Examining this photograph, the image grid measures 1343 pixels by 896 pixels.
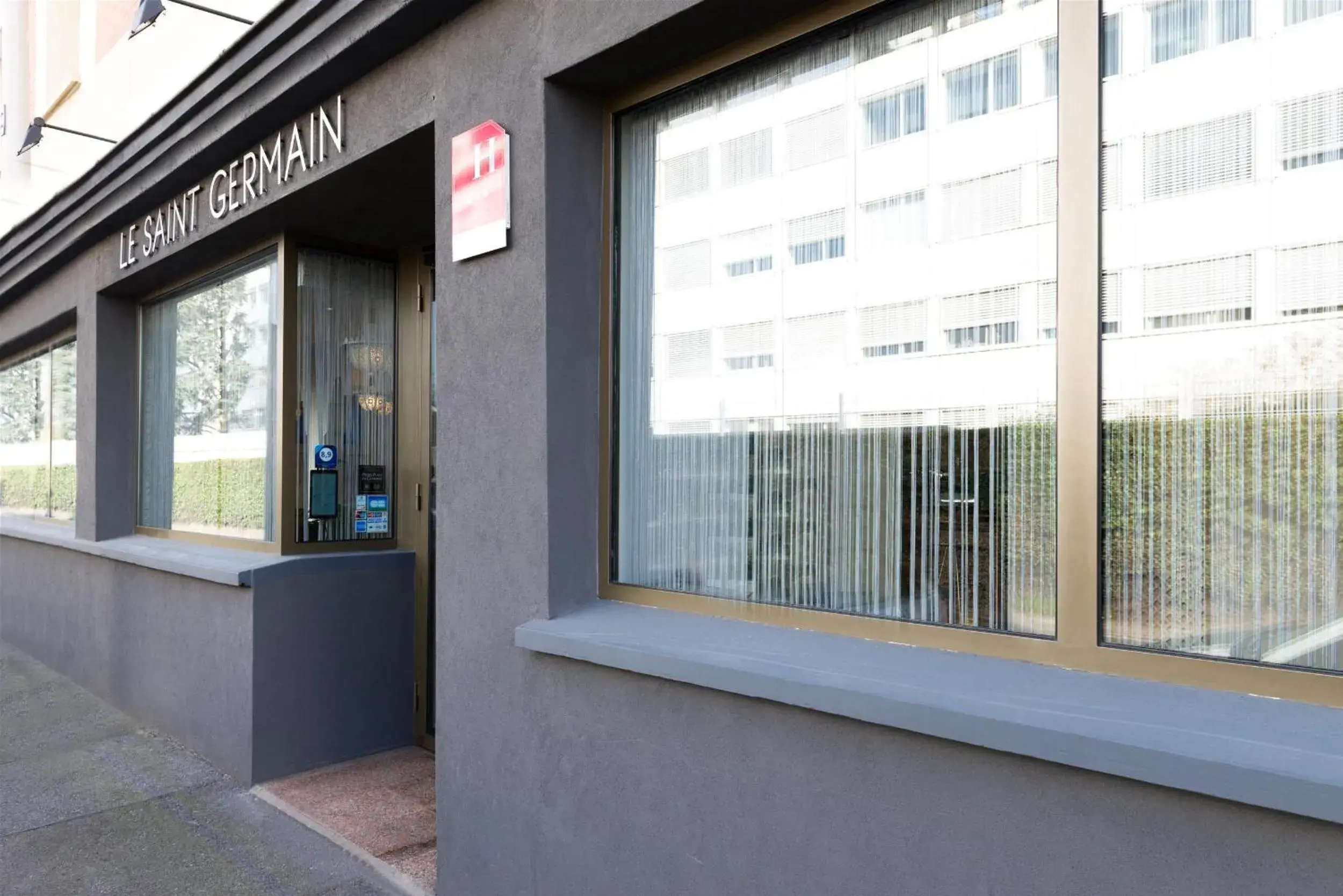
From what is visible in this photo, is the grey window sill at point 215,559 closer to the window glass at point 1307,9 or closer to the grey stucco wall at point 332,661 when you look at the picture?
the grey stucco wall at point 332,661

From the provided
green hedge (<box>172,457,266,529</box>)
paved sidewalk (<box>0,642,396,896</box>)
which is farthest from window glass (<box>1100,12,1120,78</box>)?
green hedge (<box>172,457,266,529</box>)

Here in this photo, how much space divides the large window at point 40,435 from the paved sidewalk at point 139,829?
3.19m

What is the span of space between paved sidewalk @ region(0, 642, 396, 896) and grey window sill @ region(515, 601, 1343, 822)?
204cm

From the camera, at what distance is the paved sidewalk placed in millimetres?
3865

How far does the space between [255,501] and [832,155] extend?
423 centimetres

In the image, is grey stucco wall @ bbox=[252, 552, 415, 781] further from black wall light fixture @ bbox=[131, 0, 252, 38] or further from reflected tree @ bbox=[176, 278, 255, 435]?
black wall light fixture @ bbox=[131, 0, 252, 38]

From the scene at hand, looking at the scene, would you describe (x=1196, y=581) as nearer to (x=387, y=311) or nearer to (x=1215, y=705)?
(x=1215, y=705)

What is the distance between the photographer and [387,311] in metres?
5.62

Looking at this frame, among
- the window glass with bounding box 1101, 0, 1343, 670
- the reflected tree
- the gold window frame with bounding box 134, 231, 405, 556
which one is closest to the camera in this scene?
the window glass with bounding box 1101, 0, 1343, 670

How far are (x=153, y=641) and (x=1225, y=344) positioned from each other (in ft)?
20.4

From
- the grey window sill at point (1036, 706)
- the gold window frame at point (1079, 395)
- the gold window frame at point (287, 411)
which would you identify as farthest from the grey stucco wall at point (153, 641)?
the gold window frame at point (1079, 395)

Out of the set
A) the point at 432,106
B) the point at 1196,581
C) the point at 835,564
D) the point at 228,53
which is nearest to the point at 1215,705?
the point at 1196,581

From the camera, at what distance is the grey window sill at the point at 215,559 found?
4.97m

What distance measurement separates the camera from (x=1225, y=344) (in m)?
2.02
